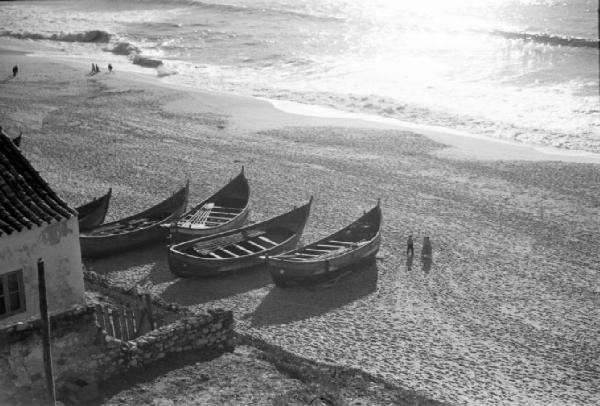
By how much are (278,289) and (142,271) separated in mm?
4213

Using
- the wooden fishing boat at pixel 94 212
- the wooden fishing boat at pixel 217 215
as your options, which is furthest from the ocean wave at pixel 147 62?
the wooden fishing boat at pixel 94 212

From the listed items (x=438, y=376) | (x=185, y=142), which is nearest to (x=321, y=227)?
(x=438, y=376)

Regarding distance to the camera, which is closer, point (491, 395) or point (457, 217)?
point (491, 395)

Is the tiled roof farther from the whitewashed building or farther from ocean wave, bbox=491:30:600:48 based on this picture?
ocean wave, bbox=491:30:600:48

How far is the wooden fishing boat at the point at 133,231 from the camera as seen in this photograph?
26.3m

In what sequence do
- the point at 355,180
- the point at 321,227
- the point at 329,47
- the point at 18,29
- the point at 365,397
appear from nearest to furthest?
the point at 365,397 < the point at 321,227 < the point at 355,180 < the point at 329,47 < the point at 18,29

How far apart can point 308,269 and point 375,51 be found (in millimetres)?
50282

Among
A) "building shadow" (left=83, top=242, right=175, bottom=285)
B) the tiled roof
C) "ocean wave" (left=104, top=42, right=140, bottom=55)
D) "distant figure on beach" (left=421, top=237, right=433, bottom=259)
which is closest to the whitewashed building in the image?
the tiled roof

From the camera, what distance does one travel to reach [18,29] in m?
80.0

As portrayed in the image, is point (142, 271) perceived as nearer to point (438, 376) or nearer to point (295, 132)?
point (438, 376)

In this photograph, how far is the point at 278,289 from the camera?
81.3 ft

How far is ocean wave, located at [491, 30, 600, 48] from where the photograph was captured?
70500mm

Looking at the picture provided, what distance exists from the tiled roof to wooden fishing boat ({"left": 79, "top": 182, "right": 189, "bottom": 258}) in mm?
7949

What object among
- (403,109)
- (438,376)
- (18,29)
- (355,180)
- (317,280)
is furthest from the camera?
(18,29)
